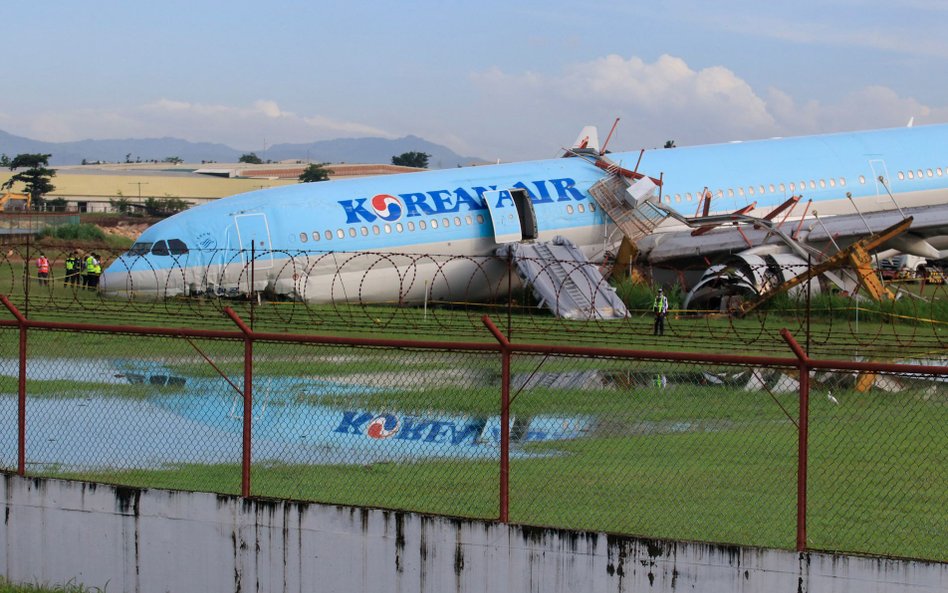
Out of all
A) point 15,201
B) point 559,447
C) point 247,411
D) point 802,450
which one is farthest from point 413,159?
point 802,450

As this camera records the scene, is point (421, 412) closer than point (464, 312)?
Yes

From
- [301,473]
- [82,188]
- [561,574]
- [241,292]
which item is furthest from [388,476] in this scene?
[82,188]

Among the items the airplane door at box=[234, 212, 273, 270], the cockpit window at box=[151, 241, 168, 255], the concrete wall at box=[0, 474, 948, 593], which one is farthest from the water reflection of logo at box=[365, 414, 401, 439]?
the cockpit window at box=[151, 241, 168, 255]

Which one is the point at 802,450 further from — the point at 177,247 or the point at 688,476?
the point at 177,247

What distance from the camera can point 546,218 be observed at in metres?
33.2

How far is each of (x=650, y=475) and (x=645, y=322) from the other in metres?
16.7

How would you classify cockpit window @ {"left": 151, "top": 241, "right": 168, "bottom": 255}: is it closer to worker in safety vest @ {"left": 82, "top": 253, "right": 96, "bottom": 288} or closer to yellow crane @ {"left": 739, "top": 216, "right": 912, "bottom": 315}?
worker in safety vest @ {"left": 82, "top": 253, "right": 96, "bottom": 288}

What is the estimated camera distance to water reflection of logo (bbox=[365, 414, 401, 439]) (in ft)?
42.9

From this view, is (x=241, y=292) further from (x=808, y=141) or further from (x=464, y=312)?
(x=808, y=141)

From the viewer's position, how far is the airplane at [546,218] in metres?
29.9

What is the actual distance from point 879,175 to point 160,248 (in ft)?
60.5

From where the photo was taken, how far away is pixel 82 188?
12169 centimetres

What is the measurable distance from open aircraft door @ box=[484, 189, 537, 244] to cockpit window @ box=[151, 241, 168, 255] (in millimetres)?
7332

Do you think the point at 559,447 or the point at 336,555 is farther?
the point at 559,447
